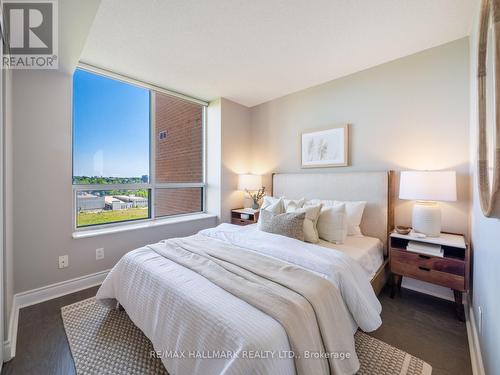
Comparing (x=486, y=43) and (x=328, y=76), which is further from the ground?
(x=328, y=76)

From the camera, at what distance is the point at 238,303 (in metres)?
1.23

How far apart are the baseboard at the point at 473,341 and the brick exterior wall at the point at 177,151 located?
3.52 m

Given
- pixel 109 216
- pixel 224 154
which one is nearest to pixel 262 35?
pixel 224 154

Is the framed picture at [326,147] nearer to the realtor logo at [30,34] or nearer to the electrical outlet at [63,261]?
the realtor logo at [30,34]

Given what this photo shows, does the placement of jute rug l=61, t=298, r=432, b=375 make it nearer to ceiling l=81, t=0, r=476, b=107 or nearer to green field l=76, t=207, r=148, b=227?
green field l=76, t=207, r=148, b=227

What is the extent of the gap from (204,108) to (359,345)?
3837 millimetres

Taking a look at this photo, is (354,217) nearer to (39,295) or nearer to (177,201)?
(177,201)

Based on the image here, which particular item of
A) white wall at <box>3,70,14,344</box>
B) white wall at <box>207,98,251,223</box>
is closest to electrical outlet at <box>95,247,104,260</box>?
white wall at <box>3,70,14,344</box>

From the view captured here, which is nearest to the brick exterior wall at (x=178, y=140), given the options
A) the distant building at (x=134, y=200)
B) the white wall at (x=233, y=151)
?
the distant building at (x=134, y=200)

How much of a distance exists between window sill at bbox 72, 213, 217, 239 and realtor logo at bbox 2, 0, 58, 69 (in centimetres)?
171

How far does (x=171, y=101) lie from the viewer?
3617 millimetres

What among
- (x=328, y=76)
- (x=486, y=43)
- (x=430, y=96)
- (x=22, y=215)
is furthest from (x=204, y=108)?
Result: (x=486, y=43)

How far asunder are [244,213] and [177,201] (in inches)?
43.8

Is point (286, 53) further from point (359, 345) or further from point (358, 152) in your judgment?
point (359, 345)
